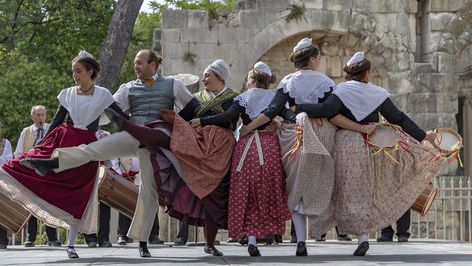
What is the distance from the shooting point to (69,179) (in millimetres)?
10281

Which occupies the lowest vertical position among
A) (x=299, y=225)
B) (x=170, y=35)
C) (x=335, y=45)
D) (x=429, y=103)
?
(x=299, y=225)

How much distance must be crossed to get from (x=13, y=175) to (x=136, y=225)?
3.97ft

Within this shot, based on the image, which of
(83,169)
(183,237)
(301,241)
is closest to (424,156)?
(301,241)

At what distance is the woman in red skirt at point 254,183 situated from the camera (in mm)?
10016

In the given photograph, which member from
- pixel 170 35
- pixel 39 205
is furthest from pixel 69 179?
pixel 170 35

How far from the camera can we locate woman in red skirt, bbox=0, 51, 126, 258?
33.7 feet

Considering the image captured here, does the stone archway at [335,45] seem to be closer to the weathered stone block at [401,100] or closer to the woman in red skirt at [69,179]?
the weathered stone block at [401,100]

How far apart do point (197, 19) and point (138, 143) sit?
10494 millimetres

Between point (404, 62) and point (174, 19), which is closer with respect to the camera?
point (174, 19)

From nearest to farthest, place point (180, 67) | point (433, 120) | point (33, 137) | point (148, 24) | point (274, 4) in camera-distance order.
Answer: point (33, 137), point (180, 67), point (274, 4), point (433, 120), point (148, 24)

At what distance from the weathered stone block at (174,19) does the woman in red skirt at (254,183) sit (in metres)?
10.1

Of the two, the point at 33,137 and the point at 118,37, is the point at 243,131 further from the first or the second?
the point at 118,37

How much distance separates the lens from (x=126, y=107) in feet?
34.6

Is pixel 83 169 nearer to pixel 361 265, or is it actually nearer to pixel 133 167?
pixel 361 265
